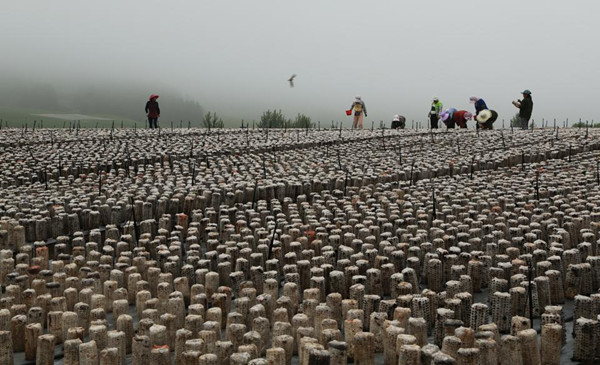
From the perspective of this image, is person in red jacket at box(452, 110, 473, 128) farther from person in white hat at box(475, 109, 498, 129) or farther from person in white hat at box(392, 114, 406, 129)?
person in white hat at box(392, 114, 406, 129)

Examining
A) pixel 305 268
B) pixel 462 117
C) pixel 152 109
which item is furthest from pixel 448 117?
pixel 305 268

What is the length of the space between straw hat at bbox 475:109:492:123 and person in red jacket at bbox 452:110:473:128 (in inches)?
13.5

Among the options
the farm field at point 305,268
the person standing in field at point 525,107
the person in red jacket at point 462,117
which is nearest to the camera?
the farm field at point 305,268

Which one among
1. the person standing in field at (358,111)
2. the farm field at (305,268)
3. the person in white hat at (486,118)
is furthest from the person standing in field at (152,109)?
the farm field at (305,268)

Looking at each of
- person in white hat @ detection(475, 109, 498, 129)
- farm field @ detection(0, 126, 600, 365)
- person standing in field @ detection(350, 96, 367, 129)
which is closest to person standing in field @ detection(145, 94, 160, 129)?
person standing in field @ detection(350, 96, 367, 129)

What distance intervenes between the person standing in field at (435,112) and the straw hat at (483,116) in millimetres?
2262

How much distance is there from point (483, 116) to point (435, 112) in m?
2.62

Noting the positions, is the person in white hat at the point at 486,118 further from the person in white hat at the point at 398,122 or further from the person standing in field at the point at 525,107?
the person in white hat at the point at 398,122

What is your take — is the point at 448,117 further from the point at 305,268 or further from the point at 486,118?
the point at 305,268

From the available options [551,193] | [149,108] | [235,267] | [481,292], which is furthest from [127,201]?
[149,108]

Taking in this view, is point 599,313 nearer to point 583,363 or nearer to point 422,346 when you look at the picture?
point 583,363

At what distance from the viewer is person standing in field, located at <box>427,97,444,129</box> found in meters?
25.9

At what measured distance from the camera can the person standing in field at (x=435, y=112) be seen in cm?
2592

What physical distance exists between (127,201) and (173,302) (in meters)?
4.24
